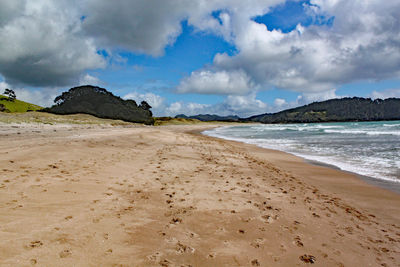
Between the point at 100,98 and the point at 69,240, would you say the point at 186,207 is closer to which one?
the point at 69,240

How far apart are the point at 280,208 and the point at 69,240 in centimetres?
488

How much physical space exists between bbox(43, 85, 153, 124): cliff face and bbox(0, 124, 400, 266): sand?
7225cm

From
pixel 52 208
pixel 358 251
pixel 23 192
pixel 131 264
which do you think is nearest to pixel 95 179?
pixel 23 192

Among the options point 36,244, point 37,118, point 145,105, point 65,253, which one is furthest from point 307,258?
point 145,105

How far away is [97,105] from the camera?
77438 millimetres

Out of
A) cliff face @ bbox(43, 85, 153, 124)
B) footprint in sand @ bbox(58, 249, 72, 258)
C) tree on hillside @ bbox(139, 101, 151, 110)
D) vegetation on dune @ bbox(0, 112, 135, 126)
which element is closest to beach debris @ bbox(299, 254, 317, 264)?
footprint in sand @ bbox(58, 249, 72, 258)

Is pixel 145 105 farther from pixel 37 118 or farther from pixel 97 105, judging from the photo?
pixel 37 118

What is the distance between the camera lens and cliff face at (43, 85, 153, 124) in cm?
7250

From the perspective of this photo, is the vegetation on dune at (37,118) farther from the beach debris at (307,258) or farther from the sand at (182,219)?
the beach debris at (307,258)

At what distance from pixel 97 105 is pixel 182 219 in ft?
267

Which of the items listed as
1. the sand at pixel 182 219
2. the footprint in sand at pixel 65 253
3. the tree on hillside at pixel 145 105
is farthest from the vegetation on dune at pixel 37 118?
the tree on hillside at pixel 145 105

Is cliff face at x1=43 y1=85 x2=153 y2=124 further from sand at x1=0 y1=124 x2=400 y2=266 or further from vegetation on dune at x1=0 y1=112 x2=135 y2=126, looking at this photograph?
sand at x1=0 y1=124 x2=400 y2=266

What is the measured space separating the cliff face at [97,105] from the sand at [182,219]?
72.3m

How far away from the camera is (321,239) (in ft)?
14.6
